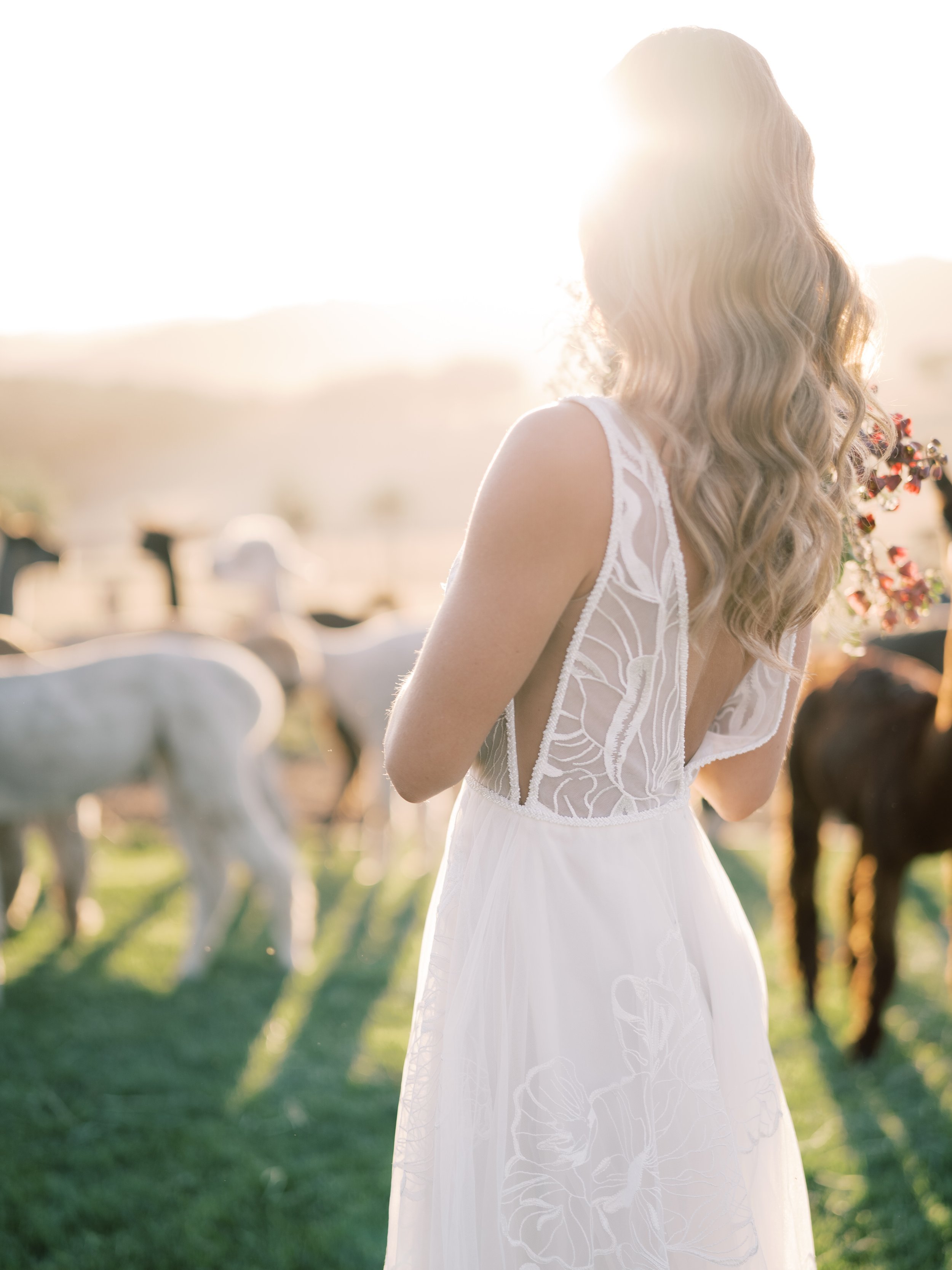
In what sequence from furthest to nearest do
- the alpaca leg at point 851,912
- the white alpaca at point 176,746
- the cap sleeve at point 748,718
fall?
the alpaca leg at point 851,912 < the white alpaca at point 176,746 < the cap sleeve at point 748,718

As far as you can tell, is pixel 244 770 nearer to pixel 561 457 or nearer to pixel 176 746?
pixel 176 746

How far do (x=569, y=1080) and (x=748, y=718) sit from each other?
614mm

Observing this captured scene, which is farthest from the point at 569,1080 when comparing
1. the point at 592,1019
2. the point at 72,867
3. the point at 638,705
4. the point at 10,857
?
the point at 10,857

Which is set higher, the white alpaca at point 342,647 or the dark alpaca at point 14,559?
the dark alpaca at point 14,559

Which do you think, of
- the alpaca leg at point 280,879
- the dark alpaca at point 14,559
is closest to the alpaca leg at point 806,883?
the alpaca leg at point 280,879

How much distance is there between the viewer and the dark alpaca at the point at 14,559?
5863 mm

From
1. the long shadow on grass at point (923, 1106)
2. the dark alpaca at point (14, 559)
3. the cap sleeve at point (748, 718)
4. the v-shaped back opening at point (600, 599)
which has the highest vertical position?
the dark alpaca at point (14, 559)

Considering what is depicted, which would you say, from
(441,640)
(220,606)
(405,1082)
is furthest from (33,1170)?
(220,606)

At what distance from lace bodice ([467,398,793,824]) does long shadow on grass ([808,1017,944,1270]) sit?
2.17m

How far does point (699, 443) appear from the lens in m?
1.19

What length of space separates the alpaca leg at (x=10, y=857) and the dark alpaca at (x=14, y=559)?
142 centimetres

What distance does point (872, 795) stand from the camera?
379cm

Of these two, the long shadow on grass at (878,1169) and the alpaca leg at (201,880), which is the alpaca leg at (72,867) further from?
the long shadow on grass at (878,1169)

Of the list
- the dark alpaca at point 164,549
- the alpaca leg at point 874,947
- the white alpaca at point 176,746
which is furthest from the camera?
the dark alpaca at point 164,549
